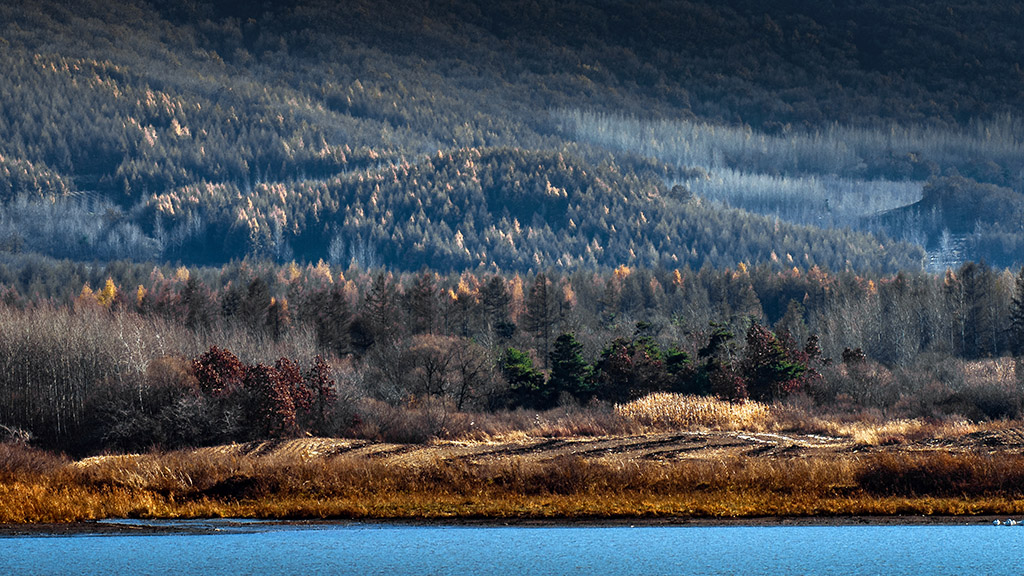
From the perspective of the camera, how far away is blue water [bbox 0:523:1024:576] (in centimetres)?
3072

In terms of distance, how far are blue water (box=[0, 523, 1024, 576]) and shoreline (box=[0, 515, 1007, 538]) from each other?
940 mm

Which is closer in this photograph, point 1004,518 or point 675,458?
point 1004,518

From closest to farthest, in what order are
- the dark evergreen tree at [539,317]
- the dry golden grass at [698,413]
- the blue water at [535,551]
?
the blue water at [535,551], the dry golden grass at [698,413], the dark evergreen tree at [539,317]

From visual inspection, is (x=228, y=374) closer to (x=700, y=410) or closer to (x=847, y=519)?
(x=700, y=410)

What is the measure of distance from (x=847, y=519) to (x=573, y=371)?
194 feet

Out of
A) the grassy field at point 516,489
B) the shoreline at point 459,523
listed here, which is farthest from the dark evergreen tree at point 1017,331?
the shoreline at point 459,523

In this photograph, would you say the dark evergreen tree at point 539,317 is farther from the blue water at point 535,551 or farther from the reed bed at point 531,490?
the blue water at point 535,551

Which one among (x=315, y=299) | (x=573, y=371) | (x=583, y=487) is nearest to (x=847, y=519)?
A: (x=583, y=487)

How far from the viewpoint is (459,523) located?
40094 mm

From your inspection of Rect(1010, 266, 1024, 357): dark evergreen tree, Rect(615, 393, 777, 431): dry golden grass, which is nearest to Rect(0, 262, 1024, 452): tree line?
Rect(615, 393, 777, 431): dry golden grass

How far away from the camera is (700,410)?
7981 centimetres

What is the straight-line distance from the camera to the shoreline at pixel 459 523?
38.2 meters

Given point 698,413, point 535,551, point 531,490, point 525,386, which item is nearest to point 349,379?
point 525,386

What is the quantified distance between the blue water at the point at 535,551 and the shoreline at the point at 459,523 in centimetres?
94
